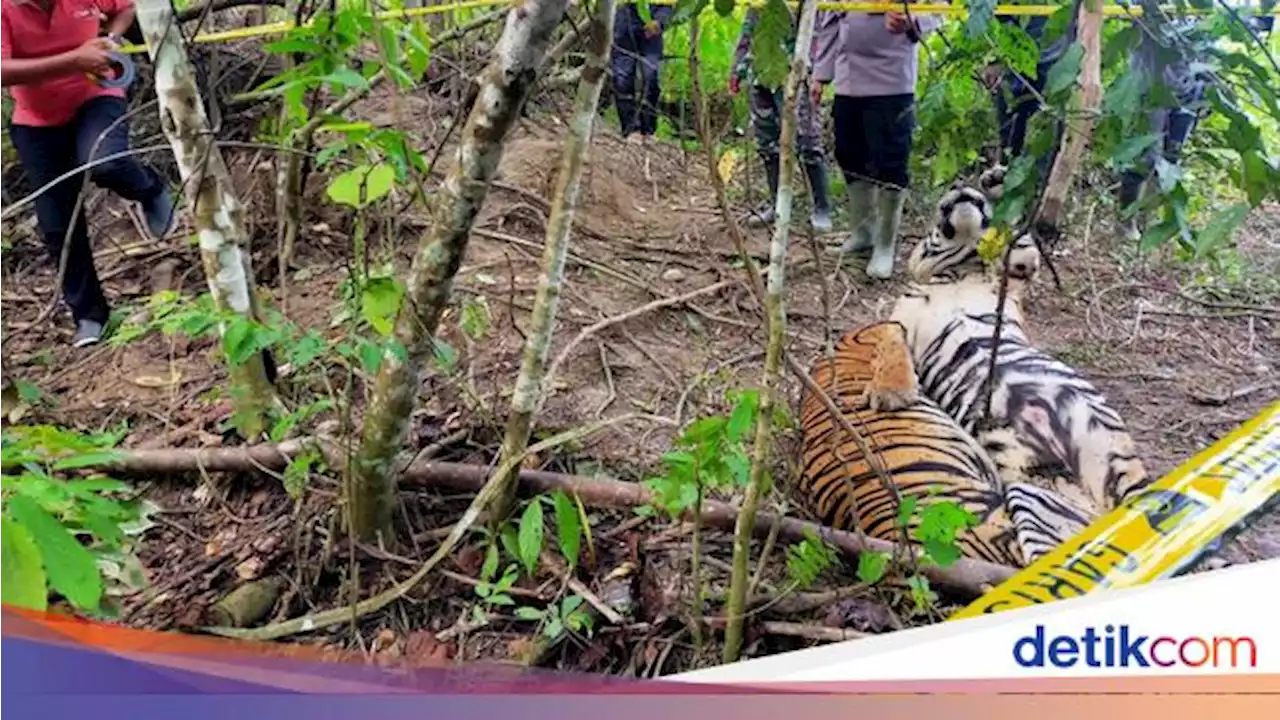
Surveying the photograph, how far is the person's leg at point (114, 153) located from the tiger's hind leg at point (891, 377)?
2.42 metres

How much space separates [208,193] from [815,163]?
9.61ft

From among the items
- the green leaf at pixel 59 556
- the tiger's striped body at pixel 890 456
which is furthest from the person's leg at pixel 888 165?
the green leaf at pixel 59 556

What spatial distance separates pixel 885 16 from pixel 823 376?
1.67 metres

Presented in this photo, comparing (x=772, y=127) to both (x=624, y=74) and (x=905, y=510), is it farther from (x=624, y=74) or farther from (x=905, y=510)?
(x=905, y=510)

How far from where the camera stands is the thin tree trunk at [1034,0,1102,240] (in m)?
2.17

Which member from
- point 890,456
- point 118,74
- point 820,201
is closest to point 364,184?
point 890,456

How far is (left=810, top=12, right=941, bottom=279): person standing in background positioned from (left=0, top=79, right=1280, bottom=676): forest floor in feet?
0.75

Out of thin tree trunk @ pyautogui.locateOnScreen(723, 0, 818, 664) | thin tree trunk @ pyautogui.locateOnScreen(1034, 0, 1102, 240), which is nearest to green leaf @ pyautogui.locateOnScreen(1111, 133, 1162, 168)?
thin tree trunk @ pyautogui.locateOnScreen(1034, 0, 1102, 240)

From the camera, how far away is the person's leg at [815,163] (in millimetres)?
4629

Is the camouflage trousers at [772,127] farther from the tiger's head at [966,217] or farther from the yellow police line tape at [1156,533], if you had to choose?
the yellow police line tape at [1156,533]

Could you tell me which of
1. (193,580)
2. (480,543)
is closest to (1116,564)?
(480,543)

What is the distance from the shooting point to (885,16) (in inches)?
164

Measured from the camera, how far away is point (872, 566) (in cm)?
215

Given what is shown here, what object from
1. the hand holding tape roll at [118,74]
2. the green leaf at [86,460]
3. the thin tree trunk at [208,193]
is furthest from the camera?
the hand holding tape roll at [118,74]
